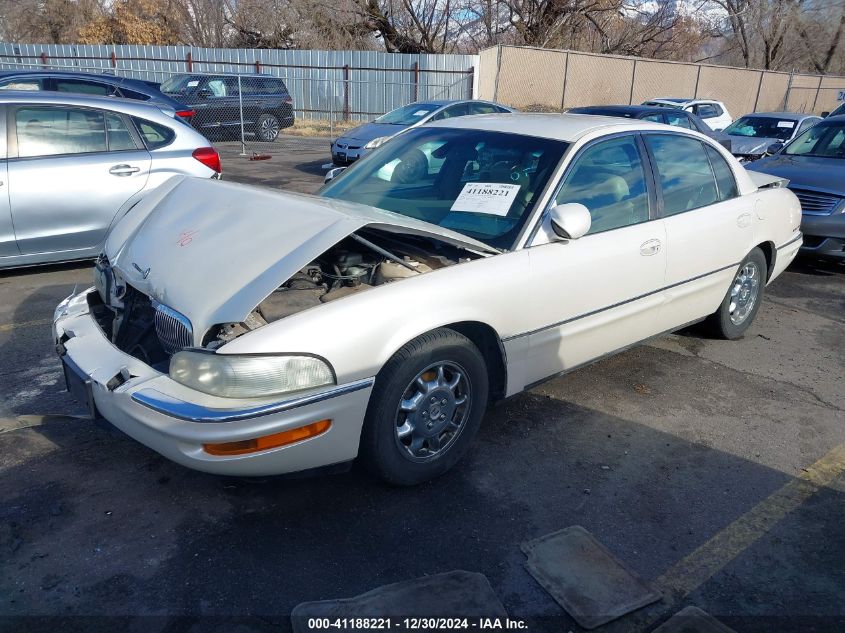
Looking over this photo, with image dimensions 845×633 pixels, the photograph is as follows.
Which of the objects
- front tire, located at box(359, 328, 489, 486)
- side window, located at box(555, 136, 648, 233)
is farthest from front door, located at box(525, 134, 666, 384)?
front tire, located at box(359, 328, 489, 486)

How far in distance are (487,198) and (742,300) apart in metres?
2.66

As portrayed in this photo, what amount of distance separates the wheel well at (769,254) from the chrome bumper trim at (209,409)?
392cm

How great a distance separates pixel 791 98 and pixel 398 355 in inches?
1398

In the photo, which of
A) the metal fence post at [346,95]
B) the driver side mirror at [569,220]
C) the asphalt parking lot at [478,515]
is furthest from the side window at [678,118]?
the metal fence post at [346,95]

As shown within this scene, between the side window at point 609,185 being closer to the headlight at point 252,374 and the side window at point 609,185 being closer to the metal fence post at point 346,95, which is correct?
the headlight at point 252,374

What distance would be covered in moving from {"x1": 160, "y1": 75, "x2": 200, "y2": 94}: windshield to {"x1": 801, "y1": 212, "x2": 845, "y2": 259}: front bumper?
48.6 feet

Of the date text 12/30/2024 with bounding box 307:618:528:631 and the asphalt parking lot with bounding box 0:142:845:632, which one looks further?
the asphalt parking lot with bounding box 0:142:845:632

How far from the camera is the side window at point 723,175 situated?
4.74 meters

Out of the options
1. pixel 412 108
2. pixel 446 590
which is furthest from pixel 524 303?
pixel 412 108

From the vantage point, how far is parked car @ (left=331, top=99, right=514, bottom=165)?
12.4 meters

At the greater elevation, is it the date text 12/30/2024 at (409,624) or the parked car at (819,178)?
the parked car at (819,178)

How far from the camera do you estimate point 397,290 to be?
2.90 metres

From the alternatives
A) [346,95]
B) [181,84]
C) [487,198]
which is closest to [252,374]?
[487,198]

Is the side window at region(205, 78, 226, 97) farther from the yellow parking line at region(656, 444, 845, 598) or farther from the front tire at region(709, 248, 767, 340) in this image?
the yellow parking line at region(656, 444, 845, 598)
